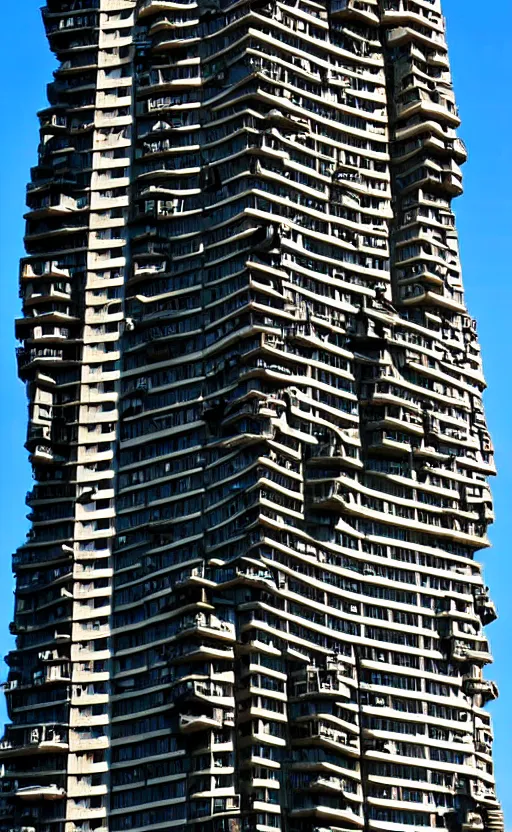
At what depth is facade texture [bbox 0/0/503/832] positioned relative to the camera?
17225cm

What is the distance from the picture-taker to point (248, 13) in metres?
194

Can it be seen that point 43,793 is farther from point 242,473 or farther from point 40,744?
point 242,473

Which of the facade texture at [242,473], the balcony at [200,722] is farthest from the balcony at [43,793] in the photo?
the balcony at [200,722]

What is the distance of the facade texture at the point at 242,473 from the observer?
172 meters

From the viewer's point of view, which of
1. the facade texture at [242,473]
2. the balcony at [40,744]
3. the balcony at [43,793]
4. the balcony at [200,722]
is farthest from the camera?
the balcony at [40,744]

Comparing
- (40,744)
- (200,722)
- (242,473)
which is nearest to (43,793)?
(40,744)

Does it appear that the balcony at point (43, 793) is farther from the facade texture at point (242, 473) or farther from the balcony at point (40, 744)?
the balcony at point (40, 744)

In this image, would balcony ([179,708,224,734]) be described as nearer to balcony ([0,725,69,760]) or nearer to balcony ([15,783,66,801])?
balcony ([0,725,69,760])

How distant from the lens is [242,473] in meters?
177

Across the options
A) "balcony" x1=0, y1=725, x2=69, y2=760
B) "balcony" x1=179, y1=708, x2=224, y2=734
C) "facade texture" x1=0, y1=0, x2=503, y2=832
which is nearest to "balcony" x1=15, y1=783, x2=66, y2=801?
"facade texture" x1=0, y1=0, x2=503, y2=832

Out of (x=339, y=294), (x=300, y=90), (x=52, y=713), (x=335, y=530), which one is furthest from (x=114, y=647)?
(x=300, y=90)

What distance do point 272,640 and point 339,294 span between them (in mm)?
32885

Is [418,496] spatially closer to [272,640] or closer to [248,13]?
[272,640]

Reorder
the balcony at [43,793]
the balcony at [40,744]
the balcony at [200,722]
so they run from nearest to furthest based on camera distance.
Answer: the balcony at [200,722] → the balcony at [43,793] → the balcony at [40,744]
